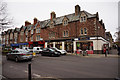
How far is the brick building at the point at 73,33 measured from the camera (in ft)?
68.9

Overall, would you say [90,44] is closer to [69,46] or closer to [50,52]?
[69,46]

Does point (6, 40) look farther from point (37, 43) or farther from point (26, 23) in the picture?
point (37, 43)

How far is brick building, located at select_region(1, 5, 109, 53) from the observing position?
68.9ft

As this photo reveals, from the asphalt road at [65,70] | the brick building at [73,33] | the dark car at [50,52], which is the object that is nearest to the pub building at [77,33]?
the brick building at [73,33]

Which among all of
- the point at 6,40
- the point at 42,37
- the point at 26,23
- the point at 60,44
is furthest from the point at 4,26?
the point at 6,40

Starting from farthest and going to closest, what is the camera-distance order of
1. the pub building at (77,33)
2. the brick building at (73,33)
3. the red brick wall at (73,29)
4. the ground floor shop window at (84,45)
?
the ground floor shop window at (84,45) < the red brick wall at (73,29) < the brick building at (73,33) < the pub building at (77,33)

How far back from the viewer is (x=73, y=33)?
2392cm

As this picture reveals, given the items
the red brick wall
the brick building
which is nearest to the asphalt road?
the brick building

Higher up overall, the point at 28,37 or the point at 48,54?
the point at 28,37

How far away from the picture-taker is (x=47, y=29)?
29.2 metres

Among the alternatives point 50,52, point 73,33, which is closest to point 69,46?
point 73,33

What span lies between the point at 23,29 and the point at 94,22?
96.5 ft

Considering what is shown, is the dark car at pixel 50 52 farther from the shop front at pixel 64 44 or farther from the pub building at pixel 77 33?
the shop front at pixel 64 44

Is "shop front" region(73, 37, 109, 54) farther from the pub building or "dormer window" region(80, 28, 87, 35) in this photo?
"dormer window" region(80, 28, 87, 35)
